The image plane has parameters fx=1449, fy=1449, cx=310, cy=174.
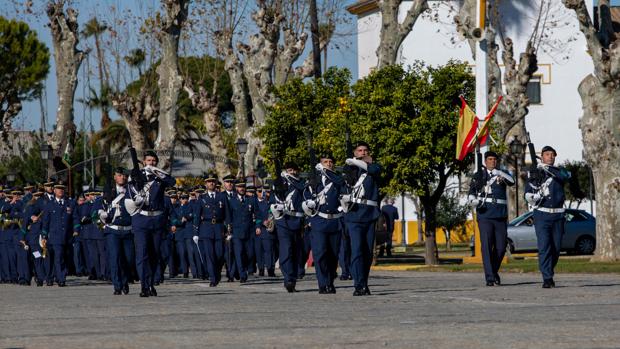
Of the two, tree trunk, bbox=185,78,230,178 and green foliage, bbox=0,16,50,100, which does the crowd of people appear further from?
green foliage, bbox=0,16,50,100

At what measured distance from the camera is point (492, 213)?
2141cm

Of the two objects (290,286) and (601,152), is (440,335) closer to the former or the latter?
(290,286)

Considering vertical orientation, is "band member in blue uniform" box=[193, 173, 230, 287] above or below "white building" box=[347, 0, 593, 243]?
below

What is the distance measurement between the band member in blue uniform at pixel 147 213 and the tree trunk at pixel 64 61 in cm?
2957

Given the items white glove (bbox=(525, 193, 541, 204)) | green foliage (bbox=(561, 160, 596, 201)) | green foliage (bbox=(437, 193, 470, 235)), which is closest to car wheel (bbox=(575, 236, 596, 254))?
green foliage (bbox=(437, 193, 470, 235))

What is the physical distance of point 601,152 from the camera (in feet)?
102

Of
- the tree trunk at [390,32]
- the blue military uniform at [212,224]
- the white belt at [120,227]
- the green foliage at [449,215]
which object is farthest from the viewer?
the green foliage at [449,215]

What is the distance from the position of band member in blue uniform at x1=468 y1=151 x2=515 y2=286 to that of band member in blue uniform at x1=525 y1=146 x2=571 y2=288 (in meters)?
0.43

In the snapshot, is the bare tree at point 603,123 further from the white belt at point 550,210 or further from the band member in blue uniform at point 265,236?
the white belt at point 550,210

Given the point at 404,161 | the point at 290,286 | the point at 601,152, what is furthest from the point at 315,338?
the point at 404,161

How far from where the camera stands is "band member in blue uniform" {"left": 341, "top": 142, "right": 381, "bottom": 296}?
757 inches

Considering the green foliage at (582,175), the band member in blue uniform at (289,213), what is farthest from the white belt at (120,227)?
the green foliage at (582,175)

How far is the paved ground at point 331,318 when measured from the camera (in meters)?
12.0

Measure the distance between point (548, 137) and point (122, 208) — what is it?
181ft
